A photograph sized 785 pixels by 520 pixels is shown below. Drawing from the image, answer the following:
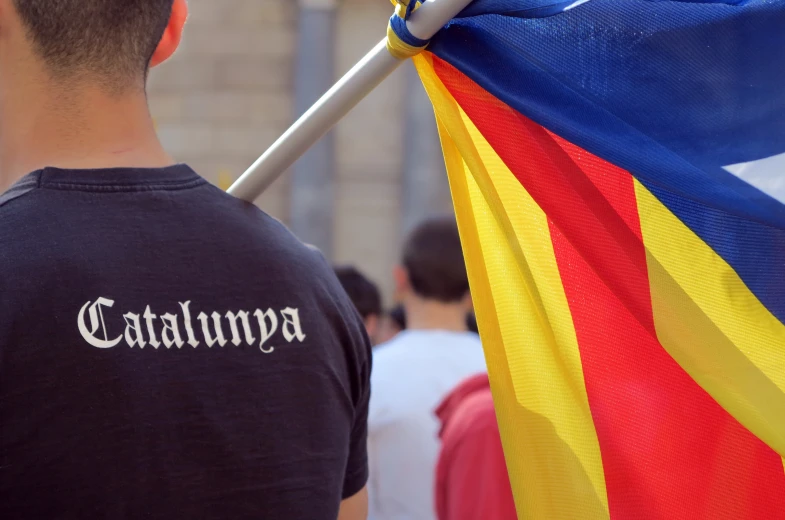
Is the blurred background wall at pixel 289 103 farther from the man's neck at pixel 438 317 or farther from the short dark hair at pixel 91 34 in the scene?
the short dark hair at pixel 91 34

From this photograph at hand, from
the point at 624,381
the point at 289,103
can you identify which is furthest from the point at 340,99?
the point at 289,103

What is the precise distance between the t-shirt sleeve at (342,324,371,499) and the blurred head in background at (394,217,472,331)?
Result: 181cm

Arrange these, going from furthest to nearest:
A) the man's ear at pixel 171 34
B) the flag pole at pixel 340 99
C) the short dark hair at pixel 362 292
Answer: the short dark hair at pixel 362 292 < the man's ear at pixel 171 34 < the flag pole at pixel 340 99

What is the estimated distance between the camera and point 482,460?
248 cm

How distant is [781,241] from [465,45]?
473mm

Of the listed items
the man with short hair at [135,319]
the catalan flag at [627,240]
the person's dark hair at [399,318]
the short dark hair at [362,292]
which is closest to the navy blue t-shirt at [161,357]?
the man with short hair at [135,319]

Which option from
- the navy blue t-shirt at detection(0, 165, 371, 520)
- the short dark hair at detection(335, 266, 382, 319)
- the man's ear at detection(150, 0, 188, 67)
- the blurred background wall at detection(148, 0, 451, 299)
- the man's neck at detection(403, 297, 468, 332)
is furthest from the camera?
A: the blurred background wall at detection(148, 0, 451, 299)

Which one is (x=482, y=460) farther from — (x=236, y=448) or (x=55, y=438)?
(x=55, y=438)

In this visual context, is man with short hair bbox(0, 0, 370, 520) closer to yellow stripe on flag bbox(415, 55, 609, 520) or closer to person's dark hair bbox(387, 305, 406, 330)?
yellow stripe on flag bbox(415, 55, 609, 520)

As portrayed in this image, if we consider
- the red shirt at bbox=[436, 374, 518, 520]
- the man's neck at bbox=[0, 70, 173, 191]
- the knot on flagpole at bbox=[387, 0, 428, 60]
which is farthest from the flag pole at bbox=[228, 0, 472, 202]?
the red shirt at bbox=[436, 374, 518, 520]

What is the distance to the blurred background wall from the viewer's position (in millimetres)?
9836

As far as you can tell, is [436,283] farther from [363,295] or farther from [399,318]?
[399,318]

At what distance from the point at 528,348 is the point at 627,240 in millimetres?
212

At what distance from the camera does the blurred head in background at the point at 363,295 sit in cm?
441
